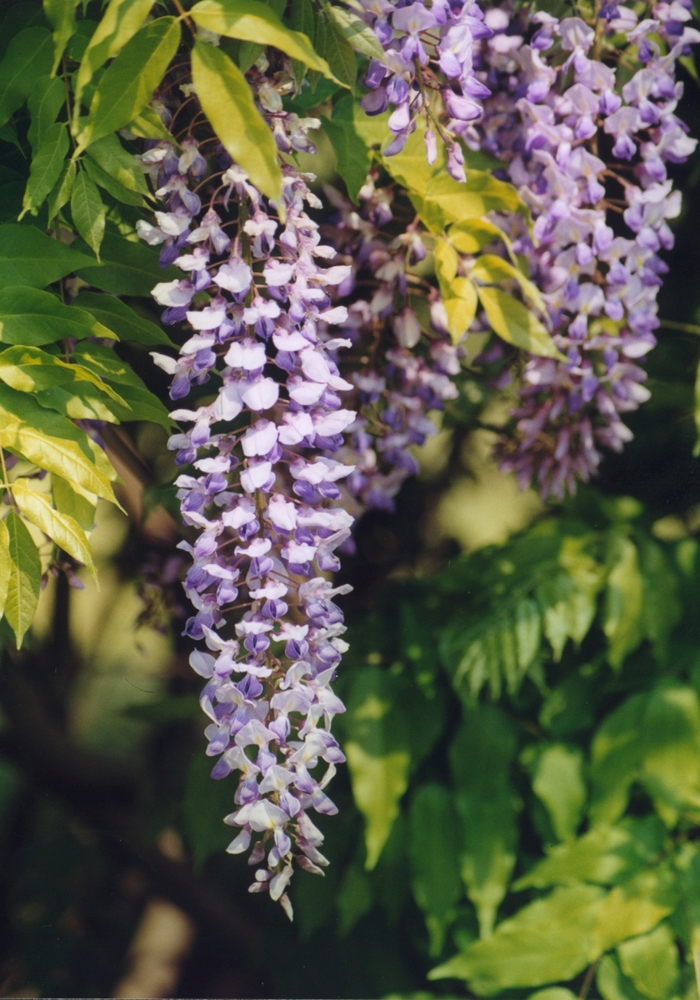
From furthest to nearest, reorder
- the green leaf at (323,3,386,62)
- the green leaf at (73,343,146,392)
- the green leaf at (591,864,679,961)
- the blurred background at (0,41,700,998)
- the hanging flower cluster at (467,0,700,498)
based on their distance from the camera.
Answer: the blurred background at (0,41,700,998), the green leaf at (591,864,679,961), the hanging flower cluster at (467,0,700,498), the green leaf at (73,343,146,392), the green leaf at (323,3,386,62)

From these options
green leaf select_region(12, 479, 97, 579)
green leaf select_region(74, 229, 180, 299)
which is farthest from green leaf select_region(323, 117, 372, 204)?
green leaf select_region(12, 479, 97, 579)

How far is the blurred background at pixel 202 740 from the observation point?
1.12 meters

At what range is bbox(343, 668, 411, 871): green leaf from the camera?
1.05 meters

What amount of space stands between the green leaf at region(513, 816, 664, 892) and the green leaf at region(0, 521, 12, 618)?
73cm

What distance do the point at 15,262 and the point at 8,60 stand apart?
17 cm

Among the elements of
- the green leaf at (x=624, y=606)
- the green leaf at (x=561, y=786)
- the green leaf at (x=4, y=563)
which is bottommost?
the green leaf at (x=561, y=786)

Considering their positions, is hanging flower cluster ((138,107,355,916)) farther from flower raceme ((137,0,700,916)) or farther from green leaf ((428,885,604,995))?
green leaf ((428,885,604,995))

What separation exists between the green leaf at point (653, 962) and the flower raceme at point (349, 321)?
1.34 feet

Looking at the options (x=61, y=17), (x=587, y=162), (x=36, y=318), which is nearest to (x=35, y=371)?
(x=36, y=318)

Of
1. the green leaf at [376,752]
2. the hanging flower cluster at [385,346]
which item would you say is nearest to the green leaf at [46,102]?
the hanging flower cluster at [385,346]

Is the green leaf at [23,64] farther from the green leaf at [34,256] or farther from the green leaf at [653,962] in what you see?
the green leaf at [653,962]

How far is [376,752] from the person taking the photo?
1.06 metres

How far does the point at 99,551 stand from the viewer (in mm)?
1146

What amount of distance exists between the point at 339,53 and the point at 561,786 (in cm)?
87
